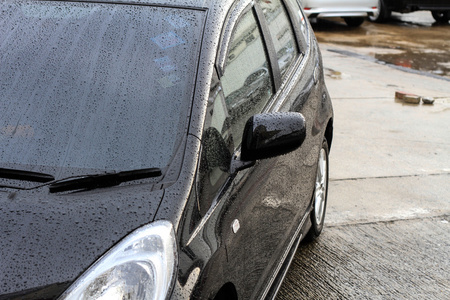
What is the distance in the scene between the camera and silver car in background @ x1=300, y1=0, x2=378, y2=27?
1556 centimetres

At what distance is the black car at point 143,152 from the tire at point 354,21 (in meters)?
14.0

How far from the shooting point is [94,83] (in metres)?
2.71

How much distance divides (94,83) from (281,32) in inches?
61.1

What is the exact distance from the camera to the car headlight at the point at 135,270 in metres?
1.90

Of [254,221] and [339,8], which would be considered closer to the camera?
[254,221]

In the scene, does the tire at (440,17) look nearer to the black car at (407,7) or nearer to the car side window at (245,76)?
the black car at (407,7)

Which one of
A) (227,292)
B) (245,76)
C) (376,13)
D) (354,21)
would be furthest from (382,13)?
(227,292)

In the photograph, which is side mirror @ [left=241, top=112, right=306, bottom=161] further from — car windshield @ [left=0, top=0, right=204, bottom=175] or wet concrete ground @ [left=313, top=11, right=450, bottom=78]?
wet concrete ground @ [left=313, top=11, right=450, bottom=78]

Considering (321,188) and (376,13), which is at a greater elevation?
(321,188)

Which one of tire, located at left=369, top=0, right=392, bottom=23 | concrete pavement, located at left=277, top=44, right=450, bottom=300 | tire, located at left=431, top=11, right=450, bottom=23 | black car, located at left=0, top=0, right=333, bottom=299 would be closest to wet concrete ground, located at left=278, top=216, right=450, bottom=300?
concrete pavement, located at left=277, top=44, right=450, bottom=300

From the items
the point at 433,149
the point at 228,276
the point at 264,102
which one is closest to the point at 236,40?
the point at 264,102

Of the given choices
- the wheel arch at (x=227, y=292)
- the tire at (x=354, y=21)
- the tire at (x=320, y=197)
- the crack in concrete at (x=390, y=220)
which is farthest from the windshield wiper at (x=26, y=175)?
the tire at (x=354, y=21)

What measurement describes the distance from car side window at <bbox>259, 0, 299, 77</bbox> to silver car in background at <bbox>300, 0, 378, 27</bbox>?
37.8 ft

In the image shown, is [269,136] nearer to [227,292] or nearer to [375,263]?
[227,292]
